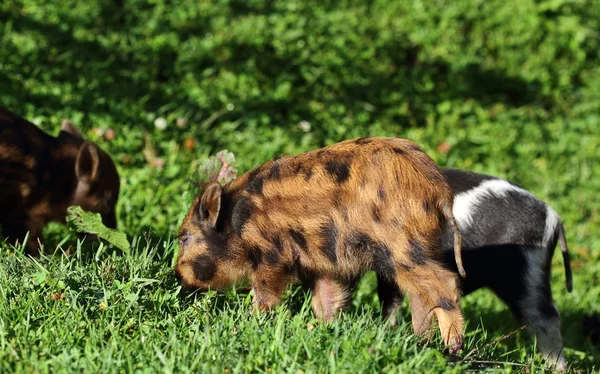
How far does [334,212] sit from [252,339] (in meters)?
0.88

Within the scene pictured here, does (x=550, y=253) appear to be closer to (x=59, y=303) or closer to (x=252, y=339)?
(x=252, y=339)

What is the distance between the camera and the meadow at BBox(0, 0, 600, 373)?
4516 mm

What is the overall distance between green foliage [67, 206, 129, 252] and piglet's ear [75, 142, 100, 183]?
84 cm

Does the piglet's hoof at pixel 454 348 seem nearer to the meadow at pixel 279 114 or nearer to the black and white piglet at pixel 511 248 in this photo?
the meadow at pixel 279 114

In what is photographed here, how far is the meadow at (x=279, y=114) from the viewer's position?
4516 mm

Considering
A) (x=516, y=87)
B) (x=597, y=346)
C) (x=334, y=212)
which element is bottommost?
(x=597, y=346)

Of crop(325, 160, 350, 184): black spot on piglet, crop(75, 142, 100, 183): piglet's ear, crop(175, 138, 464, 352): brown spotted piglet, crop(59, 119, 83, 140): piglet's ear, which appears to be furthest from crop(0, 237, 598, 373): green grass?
crop(59, 119, 83, 140): piglet's ear

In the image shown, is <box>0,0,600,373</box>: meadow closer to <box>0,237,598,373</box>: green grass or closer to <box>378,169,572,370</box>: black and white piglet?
<box>0,237,598,373</box>: green grass

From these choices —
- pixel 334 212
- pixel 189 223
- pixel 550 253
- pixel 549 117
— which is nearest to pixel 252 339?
pixel 334 212

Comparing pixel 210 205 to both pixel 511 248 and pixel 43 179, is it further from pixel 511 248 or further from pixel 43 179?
pixel 511 248

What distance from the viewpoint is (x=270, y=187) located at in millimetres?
4891

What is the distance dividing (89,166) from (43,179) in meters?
0.34

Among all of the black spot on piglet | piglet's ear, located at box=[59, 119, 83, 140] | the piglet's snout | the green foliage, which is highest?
the black spot on piglet

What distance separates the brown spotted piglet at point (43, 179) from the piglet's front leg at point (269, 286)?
5.91ft
